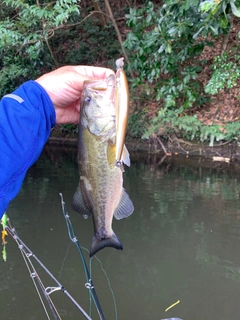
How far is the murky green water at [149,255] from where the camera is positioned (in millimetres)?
3820

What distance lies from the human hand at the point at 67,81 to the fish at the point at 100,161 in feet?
0.29

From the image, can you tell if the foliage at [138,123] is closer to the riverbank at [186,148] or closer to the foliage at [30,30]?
the riverbank at [186,148]

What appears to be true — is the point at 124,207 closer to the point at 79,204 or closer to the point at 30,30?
the point at 79,204

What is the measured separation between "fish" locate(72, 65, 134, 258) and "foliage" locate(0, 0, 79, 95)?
640 cm

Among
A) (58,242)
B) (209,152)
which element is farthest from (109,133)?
(209,152)

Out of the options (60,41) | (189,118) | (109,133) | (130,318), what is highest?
(60,41)

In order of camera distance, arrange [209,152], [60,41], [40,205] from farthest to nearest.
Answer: [60,41] → [209,152] → [40,205]

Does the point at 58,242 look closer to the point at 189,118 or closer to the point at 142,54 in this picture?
the point at 142,54

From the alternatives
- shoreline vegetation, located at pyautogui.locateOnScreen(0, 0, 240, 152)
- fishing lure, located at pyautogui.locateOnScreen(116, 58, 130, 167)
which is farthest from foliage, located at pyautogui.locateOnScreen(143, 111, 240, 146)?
fishing lure, located at pyautogui.locateOnScreen(116, 58, 130, 167)

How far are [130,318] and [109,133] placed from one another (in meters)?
2.81

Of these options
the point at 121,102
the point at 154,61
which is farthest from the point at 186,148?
the point at 121,102

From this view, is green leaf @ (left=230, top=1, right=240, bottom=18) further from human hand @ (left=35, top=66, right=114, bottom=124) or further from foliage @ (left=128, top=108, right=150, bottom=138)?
foliage @ (left=128, top=108, right=150, bottom=138)

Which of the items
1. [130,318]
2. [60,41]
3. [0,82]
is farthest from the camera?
[60,41]

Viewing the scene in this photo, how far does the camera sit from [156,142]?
10.5 meters
